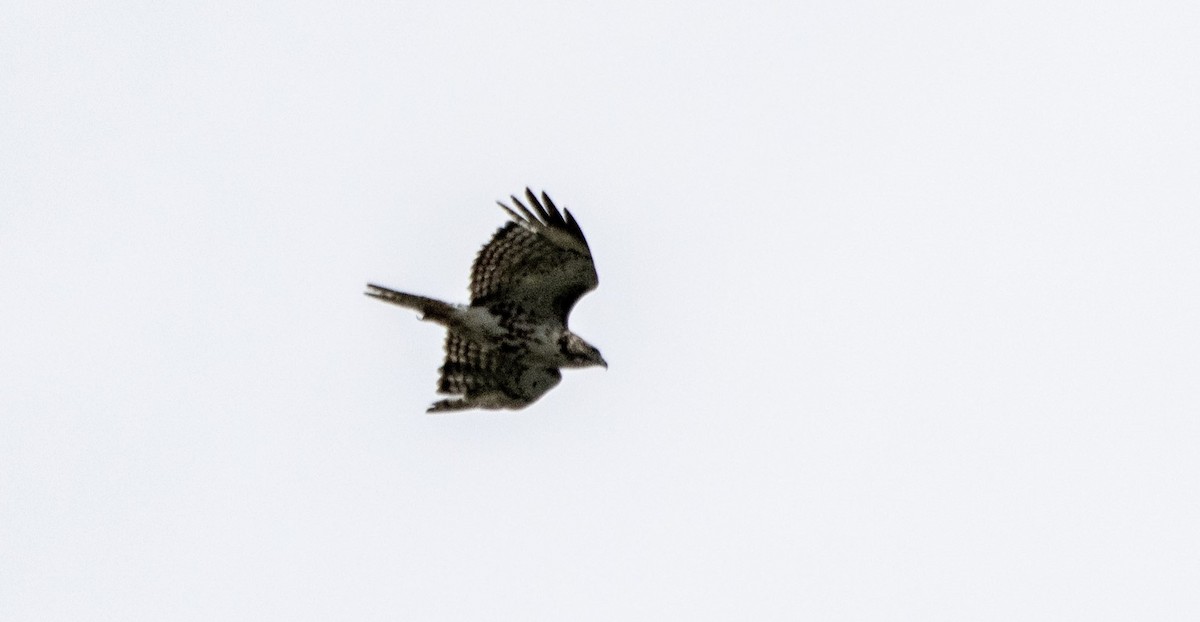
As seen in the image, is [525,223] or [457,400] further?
[457,400]

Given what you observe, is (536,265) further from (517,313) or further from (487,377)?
(487,377)

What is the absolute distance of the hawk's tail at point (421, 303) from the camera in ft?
57.1

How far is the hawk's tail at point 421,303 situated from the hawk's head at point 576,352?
1075mm

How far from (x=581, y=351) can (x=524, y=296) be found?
76 cm

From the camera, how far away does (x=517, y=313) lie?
59.2 ft

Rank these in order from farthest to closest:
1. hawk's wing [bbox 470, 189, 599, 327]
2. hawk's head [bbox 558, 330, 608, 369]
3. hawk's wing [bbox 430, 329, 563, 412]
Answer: hawk's wing [bbox 430, 329, 563, 412] < hawk's head [bbox 558, 330, 608, 369] < hawk's wing [bbox 470, 189, 599, 327]

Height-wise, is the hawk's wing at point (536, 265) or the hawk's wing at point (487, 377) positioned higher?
the hawk's wing at point (536, 265)

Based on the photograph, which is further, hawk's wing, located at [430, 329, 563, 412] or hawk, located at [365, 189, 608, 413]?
hawk's wing, located at [430, 329, 563, 412]

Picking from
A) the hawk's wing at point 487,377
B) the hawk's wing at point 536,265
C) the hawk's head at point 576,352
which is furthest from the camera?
the hawk's wing at point 487,377

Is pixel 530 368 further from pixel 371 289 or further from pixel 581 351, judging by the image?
pixel 371 289

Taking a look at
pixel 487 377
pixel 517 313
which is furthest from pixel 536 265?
pixel 487 377

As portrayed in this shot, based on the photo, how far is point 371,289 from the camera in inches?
686

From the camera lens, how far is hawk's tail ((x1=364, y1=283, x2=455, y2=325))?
685 inches

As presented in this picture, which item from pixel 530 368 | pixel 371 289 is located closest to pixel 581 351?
pixel 530 368
